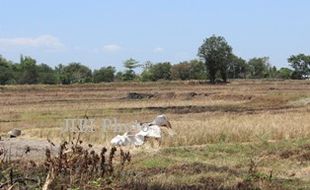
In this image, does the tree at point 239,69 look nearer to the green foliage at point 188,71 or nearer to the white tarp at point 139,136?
the green foliage at point 188,71

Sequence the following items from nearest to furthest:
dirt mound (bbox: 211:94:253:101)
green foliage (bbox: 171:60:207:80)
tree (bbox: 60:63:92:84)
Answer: dirt mound (bbox: 211:94:253:101) < tree (bbox: 60:63:92:84) < green foliage (bbox: 171:60:207:80)

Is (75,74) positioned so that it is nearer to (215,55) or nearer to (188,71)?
(188,71)

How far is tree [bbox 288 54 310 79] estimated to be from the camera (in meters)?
110

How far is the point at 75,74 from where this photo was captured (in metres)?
111

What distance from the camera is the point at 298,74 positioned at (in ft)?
371

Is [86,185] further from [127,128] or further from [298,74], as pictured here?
[298,74]

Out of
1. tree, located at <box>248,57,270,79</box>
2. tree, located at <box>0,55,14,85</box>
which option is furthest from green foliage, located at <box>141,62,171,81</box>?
tree, located at <box>0,55,14,85</box>

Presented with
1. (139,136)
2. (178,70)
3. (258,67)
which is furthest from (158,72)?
(139,136)

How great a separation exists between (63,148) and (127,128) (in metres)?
15.9

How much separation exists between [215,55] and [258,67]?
30903 mm

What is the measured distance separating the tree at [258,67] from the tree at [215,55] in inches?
1002

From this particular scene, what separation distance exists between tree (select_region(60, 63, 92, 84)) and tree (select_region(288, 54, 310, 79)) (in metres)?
36.8

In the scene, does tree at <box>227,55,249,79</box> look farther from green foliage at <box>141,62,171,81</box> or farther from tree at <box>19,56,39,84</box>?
tree at <box>19,56,39,84</box>

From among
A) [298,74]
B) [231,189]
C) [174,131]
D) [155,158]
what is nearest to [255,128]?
[174,131]
